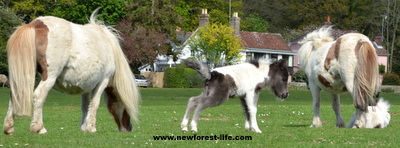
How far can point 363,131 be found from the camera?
14.6 metres

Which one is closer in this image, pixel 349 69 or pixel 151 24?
pixel 349 69

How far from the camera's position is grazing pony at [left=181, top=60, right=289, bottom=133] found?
1343cm

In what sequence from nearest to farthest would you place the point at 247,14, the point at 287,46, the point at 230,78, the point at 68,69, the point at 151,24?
the point at 68,69 < the point at 230,78 < the point at 151,24 < the point at 287,46 < the point at 247,14

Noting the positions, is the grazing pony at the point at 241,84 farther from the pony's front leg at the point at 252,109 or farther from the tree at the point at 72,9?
the tree at the point at 72,9

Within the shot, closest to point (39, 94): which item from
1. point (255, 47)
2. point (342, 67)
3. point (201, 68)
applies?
point (201, 68)

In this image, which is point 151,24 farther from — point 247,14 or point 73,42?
point 73,42

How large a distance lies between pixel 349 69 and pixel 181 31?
9366cm

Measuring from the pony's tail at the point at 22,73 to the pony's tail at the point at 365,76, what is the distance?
6.89 metres

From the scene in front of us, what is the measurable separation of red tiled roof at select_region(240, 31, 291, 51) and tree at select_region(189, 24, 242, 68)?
14.7 meters

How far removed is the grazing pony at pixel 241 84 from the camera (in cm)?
1343

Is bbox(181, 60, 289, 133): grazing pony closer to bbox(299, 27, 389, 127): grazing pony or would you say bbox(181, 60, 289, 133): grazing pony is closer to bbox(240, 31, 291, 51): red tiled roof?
bbox(299, 27, 389, 127): grazing pony

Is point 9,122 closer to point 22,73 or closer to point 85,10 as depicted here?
point 22,73

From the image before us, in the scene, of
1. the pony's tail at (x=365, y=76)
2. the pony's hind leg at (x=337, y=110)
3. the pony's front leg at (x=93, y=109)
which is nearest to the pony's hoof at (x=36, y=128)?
the pony's front leg at (x=93, y=109)

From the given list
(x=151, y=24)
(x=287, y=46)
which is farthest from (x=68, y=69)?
(x=287, y=46)
